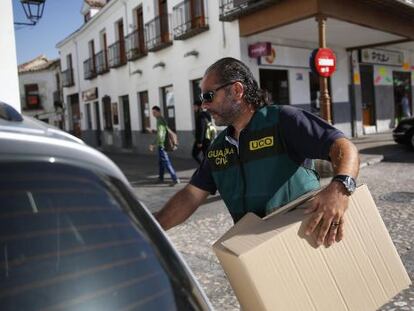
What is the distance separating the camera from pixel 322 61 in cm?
1020

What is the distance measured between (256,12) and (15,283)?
1241 cm

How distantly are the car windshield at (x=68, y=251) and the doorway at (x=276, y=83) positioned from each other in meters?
13.5

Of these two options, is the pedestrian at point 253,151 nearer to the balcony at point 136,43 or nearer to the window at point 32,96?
the balcony at point 136,43

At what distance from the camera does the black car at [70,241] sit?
104 centimetres

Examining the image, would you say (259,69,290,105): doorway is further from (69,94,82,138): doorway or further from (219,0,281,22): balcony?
(69,94,82,138): doorway

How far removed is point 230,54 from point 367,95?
27.9ft

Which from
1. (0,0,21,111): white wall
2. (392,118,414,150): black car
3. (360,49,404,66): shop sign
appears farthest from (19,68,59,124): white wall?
→ (0,0,21,111): white wall

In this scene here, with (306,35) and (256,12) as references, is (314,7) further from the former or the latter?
(306,35)

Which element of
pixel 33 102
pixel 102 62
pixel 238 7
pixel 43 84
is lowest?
pixel 33 102

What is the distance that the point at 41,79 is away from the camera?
39.7 metres

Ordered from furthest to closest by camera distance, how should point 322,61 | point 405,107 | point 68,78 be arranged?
point 68,78
point 405,107
point 322,61

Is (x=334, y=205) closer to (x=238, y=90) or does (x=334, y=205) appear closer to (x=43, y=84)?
(x=238, y=90)

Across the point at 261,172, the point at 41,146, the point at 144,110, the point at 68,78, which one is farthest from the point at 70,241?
the point at 68,78

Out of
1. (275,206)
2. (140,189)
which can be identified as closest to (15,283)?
(275,206)
